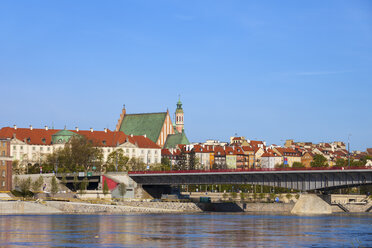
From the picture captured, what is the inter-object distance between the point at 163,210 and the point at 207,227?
46245mm

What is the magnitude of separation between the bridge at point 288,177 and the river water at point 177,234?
2426 centimetres

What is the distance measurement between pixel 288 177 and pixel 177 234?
51261 mm

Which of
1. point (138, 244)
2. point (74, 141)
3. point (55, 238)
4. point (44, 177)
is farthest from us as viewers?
point (74, 141)

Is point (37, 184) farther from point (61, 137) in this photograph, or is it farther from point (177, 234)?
point (177, 234)

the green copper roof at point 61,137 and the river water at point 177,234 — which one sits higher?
the green copper roof at point 61,137

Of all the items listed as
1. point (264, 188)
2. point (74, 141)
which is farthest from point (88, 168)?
point (264, 188)

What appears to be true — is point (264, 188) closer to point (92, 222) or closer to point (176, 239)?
point (92, 222)

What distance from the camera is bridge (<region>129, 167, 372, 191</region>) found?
368 ft

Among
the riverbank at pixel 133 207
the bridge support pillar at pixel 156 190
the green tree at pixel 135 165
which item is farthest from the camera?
the green tree at pixel 135 165

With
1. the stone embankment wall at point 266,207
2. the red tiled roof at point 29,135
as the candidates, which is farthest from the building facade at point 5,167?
the red tiled roof at point 29,135

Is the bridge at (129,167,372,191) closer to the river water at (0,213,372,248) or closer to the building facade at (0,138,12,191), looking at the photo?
the river water at (0,213,372,248)

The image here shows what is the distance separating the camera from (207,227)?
8144 cm

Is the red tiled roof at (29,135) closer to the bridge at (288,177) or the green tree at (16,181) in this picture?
the green tree at (16,181)

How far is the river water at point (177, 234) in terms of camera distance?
199 ft
